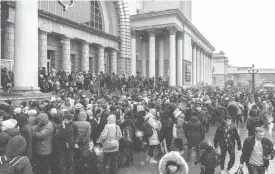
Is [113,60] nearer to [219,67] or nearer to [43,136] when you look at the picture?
[43,136]

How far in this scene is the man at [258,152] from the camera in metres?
5.80

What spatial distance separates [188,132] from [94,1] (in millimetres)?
26057

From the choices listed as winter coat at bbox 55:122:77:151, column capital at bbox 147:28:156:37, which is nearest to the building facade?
column capital at bbox 147:28:156:37

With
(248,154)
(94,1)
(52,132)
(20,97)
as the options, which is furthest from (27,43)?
(94,1)

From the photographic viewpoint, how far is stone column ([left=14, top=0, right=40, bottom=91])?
43.4 ft

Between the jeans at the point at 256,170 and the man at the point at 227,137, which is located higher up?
the man at the point at 227,137

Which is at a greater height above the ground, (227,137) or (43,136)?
(43,136)

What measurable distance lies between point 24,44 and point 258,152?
11.7 m

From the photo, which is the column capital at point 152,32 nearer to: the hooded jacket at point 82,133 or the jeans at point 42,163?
the hooded jacket at point 82,133

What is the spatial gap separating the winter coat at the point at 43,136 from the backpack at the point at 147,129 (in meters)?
2.92

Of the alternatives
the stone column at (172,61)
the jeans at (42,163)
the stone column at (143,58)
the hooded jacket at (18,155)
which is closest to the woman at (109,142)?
the jeans at (42,163)

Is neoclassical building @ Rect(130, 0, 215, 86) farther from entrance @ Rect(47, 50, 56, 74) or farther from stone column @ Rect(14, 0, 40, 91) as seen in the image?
stone column @ Rect(14, 0, 40, 91)

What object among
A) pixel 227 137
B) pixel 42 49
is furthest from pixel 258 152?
pixel 42 49

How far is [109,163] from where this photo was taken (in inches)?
259
